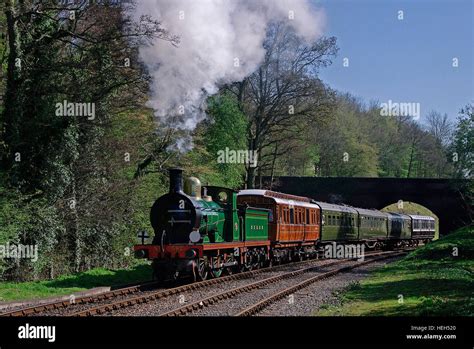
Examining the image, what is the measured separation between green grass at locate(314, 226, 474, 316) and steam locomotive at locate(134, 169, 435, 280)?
15.4ft

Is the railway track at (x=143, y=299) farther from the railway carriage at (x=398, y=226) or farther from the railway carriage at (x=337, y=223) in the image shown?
the railway carriage at (x=398, y=226)

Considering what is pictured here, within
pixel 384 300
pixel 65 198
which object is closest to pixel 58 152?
pixel 65 198

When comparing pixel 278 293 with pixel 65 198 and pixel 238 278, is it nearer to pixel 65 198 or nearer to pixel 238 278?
pixel 238 278

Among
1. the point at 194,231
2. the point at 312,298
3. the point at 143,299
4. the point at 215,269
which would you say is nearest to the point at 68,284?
the point at 194,231

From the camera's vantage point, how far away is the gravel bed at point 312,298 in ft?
47.4

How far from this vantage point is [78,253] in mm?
25344

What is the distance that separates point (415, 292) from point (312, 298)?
9.13 feet

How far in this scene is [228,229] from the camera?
21906 mm

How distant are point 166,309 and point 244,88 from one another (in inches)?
1341

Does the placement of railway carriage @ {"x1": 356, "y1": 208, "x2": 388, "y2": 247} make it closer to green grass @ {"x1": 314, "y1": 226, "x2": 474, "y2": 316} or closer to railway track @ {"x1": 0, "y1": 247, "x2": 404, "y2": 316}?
green grass @ {"x1": 314, "y1": 226, "x2": 474, "y2": 316}

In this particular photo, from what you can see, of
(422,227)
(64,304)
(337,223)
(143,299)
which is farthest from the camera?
(422,227)

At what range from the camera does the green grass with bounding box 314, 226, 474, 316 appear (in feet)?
Answer: 43.0

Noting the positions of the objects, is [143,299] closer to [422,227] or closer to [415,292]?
[415,292]

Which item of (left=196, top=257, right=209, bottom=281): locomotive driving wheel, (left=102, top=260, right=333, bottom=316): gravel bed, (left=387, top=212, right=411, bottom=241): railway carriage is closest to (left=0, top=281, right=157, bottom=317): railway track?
(left=102, top=260, right=333, bottom=316): gravel bed
